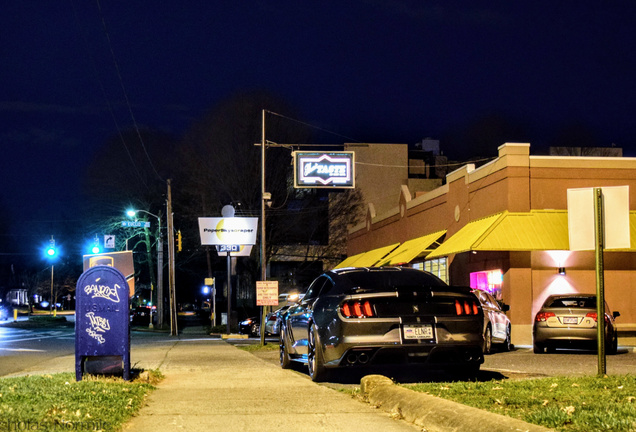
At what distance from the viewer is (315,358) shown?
1141cm

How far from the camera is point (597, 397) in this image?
8.01 metres

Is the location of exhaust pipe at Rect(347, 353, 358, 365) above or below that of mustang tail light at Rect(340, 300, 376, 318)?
below

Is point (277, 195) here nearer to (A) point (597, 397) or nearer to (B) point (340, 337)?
(B) point (340, 337)

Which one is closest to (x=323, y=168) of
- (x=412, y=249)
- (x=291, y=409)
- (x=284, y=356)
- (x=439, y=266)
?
(x=412, y=249)

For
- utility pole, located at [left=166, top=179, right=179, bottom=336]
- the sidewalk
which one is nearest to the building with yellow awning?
the sidewalk

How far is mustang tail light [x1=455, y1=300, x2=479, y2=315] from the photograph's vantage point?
1098 centimetres

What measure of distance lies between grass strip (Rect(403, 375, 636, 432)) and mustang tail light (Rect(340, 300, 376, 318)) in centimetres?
127

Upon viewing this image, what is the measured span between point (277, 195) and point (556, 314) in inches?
1137

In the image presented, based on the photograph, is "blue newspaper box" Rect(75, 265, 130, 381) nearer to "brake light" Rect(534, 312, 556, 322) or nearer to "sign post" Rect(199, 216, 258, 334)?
"brake light" Rect(534, 312, 556, 322)

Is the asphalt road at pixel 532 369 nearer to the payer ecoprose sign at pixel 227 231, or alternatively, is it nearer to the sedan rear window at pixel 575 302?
the sedan rear window at pixel 575 302

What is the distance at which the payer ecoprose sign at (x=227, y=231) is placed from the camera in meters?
35.1

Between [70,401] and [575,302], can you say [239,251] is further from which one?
[70,401]

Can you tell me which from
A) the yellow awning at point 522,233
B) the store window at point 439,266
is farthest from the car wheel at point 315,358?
the store window at point 439,266

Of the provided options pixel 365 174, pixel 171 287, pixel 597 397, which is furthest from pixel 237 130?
pixel 597 397
